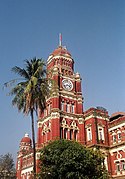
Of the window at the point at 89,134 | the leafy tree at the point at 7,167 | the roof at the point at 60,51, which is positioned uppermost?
the roof at the point at 60,51

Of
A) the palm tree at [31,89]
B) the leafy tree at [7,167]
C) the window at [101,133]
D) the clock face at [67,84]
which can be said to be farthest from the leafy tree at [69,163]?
the leafy tree at [7,167]

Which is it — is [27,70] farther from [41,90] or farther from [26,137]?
[26,137]

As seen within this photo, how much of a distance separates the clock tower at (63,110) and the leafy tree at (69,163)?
14057 mm

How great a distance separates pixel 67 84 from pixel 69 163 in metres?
25.7

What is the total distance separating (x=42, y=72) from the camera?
92.5 ft

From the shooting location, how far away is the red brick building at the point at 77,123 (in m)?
43.2

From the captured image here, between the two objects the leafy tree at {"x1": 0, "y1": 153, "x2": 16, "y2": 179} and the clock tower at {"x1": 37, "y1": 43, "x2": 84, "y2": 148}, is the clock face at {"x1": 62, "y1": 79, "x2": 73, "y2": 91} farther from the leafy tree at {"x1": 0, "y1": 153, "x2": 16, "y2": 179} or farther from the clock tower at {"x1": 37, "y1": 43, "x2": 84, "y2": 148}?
the leafy tree at {"x1": 0, "y1": 153, "x2": 16, "y2": 179}

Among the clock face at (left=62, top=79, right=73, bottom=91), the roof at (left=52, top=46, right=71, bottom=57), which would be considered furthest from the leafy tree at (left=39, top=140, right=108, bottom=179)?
the roof at (left=52, top=46, right=71, bottom=57)

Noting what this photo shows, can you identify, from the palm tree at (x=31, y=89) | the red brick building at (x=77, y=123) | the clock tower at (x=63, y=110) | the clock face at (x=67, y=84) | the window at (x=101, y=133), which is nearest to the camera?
the palm tree at (x=31, y=89)

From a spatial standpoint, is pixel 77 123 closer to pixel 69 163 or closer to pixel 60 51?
pixel 60 51

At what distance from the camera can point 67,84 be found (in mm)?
50719

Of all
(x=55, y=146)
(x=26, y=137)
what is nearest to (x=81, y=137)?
(x=55, y=146)

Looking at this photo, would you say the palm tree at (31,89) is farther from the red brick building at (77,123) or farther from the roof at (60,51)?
the roof at (60,51)

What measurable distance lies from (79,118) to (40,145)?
9.37 m
